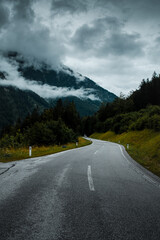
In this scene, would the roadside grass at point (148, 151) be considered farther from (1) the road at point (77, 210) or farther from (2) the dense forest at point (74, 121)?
(1) the road at point (77, 210)

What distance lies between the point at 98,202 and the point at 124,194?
107 cm

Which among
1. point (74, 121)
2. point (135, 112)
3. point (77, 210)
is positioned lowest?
point (77, 210)

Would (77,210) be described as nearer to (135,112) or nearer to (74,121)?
(74,121)

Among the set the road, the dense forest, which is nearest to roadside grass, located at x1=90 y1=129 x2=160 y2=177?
the dense forest

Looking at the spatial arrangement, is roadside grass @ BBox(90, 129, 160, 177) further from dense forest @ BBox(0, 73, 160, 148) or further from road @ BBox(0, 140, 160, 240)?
road @ BBox(0, 140, 160, 240)

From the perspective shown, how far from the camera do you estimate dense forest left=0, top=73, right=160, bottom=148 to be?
27.7 m

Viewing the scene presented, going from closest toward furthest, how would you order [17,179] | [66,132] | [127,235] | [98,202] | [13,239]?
[13,239], [127,235], [98,202], [17,179], [66,132]

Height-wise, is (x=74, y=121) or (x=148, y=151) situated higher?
(x=74, y=121)

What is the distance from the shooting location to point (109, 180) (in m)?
6.12

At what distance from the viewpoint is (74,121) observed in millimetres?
49406

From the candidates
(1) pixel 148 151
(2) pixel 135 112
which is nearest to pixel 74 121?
(2) pixel 135 112

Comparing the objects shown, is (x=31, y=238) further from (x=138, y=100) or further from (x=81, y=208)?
(x=138, y=100)

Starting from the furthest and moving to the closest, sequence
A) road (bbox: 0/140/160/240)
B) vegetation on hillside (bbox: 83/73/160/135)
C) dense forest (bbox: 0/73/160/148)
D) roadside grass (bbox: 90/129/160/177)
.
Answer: vegetation on hillside (bbox: 83/73/160/135), dense forest (bbox: 0/73/160/148), roadside grass (bbox: 90/129/160/177), road (bbox: 0/140/160/240)

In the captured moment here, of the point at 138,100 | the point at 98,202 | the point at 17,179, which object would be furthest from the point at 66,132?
the point at 138,100
